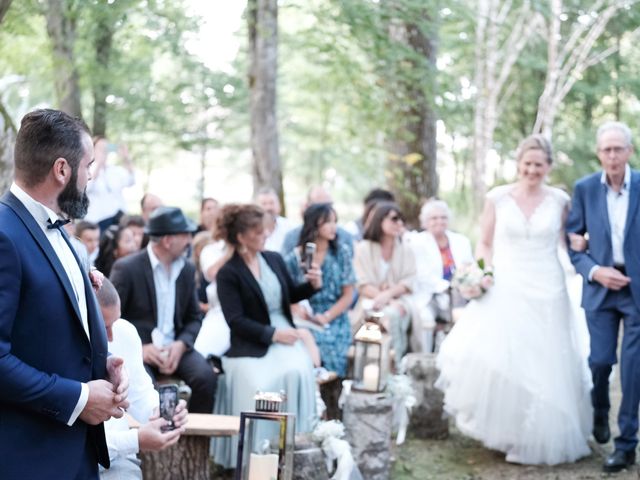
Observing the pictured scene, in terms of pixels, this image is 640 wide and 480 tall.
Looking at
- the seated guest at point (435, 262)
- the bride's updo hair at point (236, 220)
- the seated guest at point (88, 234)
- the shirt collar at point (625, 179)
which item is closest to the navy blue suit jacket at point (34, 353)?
the bride's updo hair at point (236, 220)

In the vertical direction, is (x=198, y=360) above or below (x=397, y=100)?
below

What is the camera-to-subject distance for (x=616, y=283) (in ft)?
18.7

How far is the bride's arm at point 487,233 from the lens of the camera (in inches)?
256

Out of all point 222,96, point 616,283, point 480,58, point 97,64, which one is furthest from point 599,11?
point 616,283

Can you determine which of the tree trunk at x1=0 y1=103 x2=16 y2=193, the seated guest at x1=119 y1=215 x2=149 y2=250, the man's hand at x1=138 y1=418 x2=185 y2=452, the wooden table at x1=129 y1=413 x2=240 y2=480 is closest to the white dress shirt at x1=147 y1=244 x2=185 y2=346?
the wooden table at x1=129 y1=413 x2=240 y2=480

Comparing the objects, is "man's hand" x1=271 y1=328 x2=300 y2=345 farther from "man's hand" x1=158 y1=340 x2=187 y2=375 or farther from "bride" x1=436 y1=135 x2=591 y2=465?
"bride" x1=436 y1=135 x2=591 y2=465

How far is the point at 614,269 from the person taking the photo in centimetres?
577

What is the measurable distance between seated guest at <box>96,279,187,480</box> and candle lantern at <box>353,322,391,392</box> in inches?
84.6

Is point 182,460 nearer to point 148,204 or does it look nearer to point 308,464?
point 308,464

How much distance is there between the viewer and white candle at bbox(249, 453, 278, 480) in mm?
4246

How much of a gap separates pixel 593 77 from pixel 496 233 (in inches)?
575

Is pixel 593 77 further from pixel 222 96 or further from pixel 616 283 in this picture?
pixel 616 283

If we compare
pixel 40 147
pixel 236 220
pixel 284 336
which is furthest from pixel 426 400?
pixel 40 147

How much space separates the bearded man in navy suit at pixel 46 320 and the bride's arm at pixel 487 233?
14.1 feet
